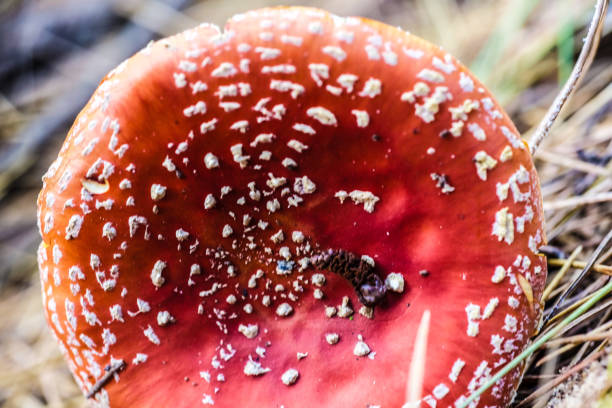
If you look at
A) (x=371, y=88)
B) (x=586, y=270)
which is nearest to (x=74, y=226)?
(x=371, y=88)

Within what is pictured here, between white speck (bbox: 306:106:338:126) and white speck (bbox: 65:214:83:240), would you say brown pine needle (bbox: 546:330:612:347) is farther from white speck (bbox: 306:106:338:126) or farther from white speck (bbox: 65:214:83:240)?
white speck (bbox: 65:214:83:240)

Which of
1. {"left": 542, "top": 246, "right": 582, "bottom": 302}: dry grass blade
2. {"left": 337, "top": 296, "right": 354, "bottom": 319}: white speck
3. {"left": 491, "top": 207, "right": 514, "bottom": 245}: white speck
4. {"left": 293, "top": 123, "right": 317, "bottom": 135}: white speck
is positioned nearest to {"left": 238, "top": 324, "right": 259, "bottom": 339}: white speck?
{"left": 337, "top": 296, "right": 354, "bottom": 319}: white speck

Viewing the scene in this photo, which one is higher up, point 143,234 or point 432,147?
point 432,147

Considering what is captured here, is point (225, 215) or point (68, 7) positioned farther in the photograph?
point (68, 7)

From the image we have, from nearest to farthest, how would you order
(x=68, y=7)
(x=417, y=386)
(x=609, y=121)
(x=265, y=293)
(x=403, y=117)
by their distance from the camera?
(x=403, y=117), (x=417, y=386), (x=265, y=293), (x=609, y=121), (x=68, y=7)

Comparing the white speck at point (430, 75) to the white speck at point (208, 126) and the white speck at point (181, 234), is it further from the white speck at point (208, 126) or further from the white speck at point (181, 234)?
the white speck at point (181, 234)

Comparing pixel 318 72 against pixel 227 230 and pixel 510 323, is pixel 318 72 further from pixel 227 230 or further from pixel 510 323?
pixel 510 323

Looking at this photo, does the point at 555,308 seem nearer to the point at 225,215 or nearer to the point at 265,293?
the point at 265,293

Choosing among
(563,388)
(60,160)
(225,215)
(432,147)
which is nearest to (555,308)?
(563,388)
